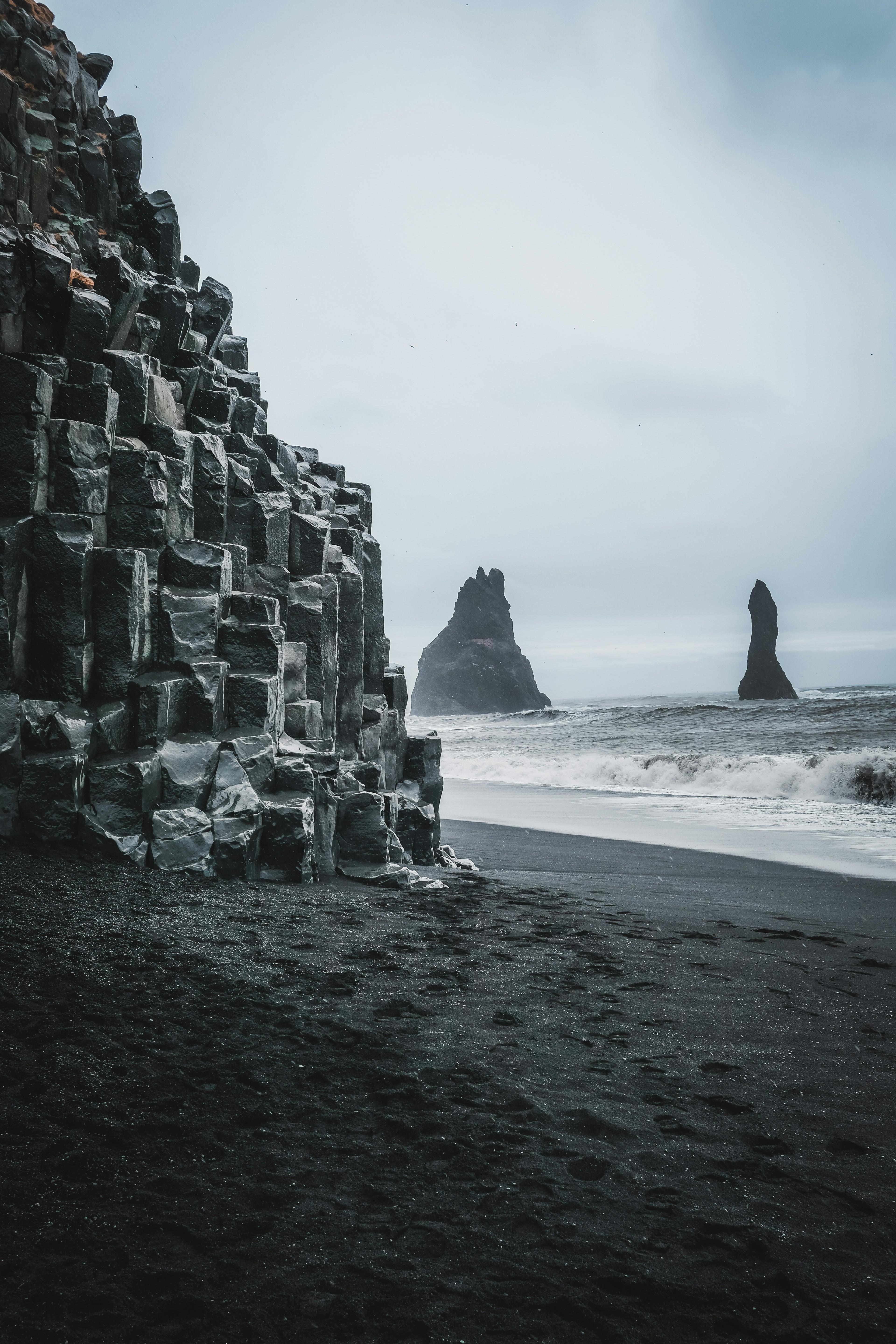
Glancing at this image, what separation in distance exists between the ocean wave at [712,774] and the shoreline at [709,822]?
6.71 feet

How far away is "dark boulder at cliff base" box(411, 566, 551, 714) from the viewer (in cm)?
7444

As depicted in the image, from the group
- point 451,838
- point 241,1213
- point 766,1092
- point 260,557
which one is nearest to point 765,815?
point 451,838

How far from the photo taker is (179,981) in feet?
14.4

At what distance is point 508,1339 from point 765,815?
14013mm

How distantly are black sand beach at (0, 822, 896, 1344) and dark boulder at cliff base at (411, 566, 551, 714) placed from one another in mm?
66013

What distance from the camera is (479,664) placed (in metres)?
74.8

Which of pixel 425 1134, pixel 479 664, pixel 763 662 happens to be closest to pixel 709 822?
pixel 425 1134

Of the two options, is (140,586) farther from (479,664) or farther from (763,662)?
(479,664)

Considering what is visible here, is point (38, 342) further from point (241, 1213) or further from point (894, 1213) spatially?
point (894, 1213)

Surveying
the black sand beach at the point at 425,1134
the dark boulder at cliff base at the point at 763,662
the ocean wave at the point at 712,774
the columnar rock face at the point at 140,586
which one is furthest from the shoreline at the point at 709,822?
the dark boulder at cliff base at the point at 763,662

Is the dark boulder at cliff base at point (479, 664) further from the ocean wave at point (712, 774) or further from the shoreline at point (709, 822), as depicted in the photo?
the shoreline at point (709, 822)

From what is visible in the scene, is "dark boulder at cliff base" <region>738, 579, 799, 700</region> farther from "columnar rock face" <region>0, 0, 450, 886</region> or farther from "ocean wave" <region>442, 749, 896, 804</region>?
"columnar rock face" <region>0, 0, 450, 886</region>

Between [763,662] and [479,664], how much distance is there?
28.2m

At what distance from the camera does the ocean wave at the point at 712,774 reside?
18922 millimetres
